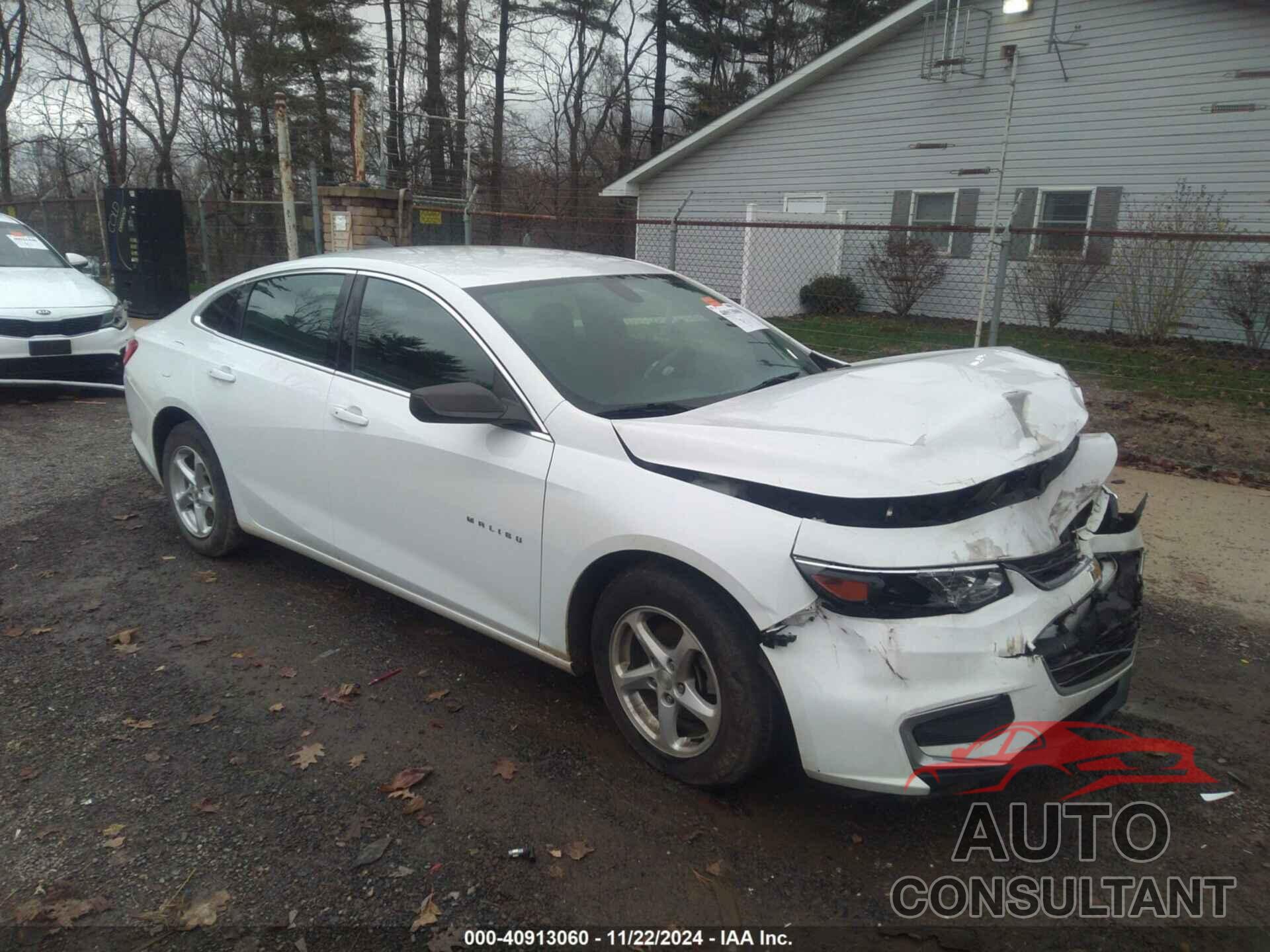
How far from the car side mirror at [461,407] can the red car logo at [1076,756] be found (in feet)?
5.75

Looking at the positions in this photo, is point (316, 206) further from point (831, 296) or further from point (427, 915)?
point (427, 915)

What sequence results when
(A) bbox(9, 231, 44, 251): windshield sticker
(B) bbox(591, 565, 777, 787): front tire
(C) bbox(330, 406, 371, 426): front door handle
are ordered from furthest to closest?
(A) bbox(9, 231, 44, 251): windshield sticker → (C) bbox(330, 406, 371, 426): front door handle → (B) bbox(591, 565, 777, 787): front tire

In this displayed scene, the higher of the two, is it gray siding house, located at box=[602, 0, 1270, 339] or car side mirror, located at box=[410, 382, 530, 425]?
gray siding house, located at box=[602, 0, 1270, 339]

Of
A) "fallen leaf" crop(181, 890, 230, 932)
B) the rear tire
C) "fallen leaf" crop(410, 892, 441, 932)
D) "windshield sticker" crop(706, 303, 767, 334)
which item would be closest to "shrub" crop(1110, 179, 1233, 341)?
"windshield sticker" crop(706, 303, 767, 334)

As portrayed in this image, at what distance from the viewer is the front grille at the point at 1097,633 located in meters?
2.62

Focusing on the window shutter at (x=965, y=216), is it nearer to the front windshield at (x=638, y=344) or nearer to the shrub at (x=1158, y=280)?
the shrub at (x=1158, y=280)

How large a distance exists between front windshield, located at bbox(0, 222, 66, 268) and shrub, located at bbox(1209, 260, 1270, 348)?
1311cm

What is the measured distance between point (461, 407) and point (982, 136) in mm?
15147

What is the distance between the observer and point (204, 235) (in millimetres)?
15172

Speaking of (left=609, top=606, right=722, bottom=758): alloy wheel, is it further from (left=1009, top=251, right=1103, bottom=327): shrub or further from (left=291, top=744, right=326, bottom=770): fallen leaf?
(left=1009, top=251, right=1103, bottom=327): shrub

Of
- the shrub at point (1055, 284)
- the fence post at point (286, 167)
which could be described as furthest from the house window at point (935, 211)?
the fence post at point (286, 167)

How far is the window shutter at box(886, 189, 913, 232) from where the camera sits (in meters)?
16.8

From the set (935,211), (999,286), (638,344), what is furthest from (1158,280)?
(638,344)

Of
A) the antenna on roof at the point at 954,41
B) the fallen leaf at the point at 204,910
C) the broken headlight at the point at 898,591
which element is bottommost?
the fallen leaf at the point at 204,910
